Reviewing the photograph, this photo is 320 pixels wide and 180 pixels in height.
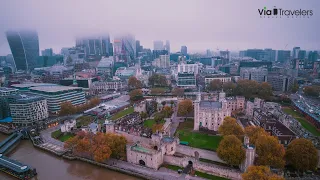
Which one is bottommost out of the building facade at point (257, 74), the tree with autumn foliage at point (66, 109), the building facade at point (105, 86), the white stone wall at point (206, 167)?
the white stone wall at point (206, 167)

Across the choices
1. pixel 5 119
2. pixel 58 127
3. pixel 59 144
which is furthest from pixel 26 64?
pixel 59 144

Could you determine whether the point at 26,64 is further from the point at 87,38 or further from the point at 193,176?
the point at 193,176

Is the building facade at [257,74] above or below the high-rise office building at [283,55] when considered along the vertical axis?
below

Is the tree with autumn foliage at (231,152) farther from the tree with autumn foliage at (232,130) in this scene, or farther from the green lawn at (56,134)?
the green lawn at (56,134)

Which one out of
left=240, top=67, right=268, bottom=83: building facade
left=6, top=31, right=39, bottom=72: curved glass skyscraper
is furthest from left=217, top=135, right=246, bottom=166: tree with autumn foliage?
left=6, top=31, right=39, bottom=72: curved glass skyscraper

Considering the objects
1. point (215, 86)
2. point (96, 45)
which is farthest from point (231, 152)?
point (96, 45)

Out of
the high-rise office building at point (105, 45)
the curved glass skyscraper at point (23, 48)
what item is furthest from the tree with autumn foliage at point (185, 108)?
the high-rise office building at point (105, 45)
